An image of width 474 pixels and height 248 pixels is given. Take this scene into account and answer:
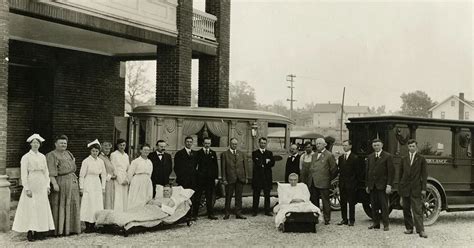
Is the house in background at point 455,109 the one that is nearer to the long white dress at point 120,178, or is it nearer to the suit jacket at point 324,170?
the suit jacket at point 324,170

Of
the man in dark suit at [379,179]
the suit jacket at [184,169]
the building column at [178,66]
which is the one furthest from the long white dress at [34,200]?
the building column at [178,66]

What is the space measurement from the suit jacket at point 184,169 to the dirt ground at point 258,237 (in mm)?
876

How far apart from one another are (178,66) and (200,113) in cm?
304

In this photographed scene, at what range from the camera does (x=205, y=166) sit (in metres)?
11.3

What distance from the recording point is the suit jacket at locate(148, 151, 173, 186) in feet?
35.6

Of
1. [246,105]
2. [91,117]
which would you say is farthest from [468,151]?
[246,105]

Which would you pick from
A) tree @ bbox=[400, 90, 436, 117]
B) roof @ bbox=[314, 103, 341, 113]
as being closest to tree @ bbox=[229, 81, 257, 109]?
roof @ bbox=[314, 103, 341, 113]

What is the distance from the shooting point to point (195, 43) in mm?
15906

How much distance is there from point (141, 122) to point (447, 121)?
674cm

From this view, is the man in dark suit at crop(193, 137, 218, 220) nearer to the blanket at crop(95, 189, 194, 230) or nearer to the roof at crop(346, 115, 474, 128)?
the blanket at crop(95, 189, 194, 230)

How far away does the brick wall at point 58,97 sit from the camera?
15.6 m

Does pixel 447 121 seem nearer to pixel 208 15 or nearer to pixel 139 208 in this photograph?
pixel 139 208

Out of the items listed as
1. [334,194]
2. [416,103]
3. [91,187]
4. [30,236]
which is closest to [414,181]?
[334,194]

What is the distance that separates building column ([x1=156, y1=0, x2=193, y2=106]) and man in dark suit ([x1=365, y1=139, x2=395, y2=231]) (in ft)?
21.1
